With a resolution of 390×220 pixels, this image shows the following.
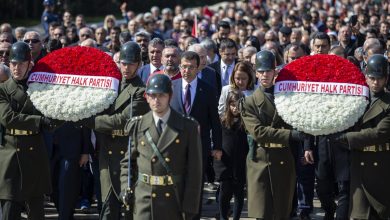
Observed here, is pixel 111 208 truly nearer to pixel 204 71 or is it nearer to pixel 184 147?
pixel 184 147

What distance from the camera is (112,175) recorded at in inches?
393

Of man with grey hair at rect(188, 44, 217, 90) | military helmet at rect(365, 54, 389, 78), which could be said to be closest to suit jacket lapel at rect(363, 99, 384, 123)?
military helmet at rect(365, 54, 389, 78)

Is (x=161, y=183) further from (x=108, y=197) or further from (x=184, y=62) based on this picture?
(x=184, y=62)

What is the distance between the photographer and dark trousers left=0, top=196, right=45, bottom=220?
10052 millimetres

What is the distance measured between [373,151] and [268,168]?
1.12 meters

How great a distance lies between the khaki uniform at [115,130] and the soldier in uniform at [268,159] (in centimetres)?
117

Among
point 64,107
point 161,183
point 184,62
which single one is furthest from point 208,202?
point 161,183

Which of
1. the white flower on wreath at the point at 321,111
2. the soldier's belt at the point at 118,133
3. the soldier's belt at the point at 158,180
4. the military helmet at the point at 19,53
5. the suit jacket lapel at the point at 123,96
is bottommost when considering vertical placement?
the soldier's belt at the point at 158,180

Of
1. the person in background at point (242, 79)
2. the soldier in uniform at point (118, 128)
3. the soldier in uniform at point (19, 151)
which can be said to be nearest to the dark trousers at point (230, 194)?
the person in background at point (242, 79)

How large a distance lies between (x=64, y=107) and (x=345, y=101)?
9.53 ft

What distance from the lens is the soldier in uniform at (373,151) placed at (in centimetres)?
941

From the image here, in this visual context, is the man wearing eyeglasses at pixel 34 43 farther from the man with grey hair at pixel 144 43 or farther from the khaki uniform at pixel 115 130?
the khaki uniform at pixel 115 130

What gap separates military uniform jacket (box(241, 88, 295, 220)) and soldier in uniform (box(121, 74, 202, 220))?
58.4 inches

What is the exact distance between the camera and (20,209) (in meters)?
10.2
